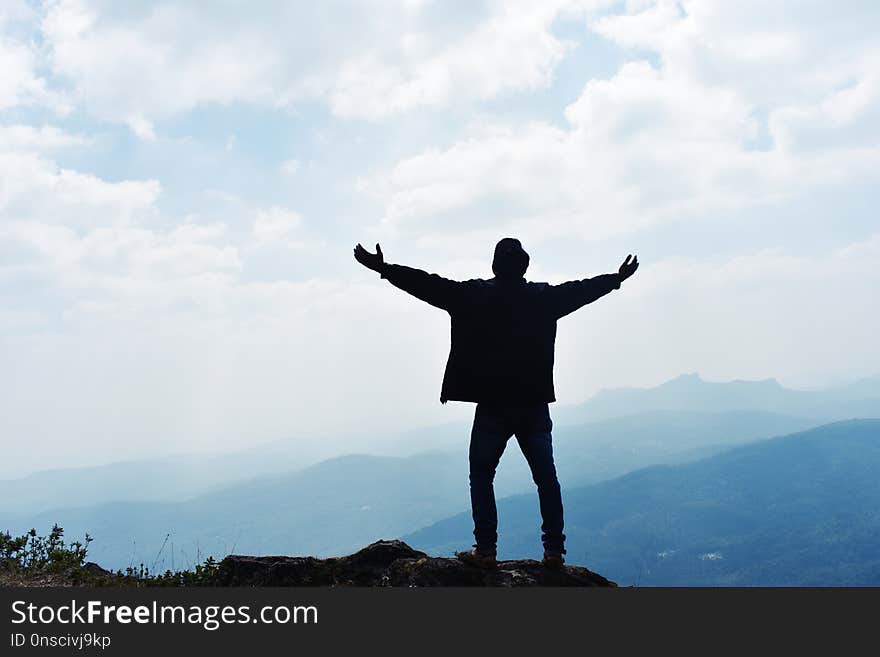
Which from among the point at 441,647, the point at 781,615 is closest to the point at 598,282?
the point at 781,615

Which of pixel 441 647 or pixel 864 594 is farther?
pixel 864 594

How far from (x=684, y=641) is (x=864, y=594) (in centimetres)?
208

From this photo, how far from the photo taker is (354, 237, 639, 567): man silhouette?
25.4 feet

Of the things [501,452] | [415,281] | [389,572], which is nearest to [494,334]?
[415,281]

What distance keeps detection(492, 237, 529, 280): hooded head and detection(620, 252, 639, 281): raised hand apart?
1286mm

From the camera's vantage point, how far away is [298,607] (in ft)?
20.9

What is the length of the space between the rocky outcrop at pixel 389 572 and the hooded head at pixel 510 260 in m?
3.52

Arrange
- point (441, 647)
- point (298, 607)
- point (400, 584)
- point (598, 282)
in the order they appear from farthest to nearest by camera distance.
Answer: point (598, 282) < point (400, 584) < point (298, 607) < point (441, 647)

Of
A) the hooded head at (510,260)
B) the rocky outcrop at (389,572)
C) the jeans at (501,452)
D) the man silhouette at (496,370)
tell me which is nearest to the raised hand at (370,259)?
the man silhouette at (496,370)

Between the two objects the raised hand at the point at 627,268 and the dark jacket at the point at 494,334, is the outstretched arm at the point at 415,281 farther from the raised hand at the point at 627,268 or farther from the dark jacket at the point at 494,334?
the raised hand at the point at 627,268

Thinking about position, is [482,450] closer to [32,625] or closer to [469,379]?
[469,379]

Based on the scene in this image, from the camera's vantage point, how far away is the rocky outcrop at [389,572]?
760 centimetres

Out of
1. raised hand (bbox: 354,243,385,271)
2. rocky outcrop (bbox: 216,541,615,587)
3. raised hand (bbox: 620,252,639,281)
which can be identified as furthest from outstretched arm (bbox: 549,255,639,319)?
rocky outcrop (bbox: 216,541,615,587)

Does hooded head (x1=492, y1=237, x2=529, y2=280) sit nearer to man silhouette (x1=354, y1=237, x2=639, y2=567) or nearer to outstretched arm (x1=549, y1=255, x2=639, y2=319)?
man silhouette (x1=354, y1=237, x2=639, y2=567)
